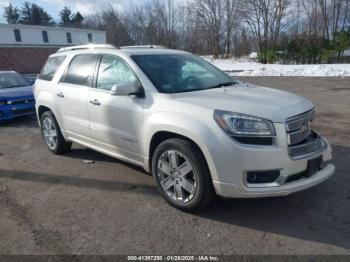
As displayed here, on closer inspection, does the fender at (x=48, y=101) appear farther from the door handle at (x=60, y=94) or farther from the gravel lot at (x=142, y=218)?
the gravel lot at (x=142, y=218)

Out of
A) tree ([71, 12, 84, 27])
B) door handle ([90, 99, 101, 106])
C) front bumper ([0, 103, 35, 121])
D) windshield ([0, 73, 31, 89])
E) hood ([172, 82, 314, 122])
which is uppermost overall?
tree ([71, 12, 84, 27])

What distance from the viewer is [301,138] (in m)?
3.34

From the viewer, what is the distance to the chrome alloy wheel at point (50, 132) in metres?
5.80

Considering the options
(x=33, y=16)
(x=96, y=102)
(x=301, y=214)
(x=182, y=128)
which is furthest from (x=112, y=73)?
(x=33, y=16)

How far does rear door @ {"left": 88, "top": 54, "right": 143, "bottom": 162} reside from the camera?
3.98m

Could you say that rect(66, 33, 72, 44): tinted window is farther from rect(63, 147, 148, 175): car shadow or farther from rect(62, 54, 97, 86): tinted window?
rect(62, 54, 97, 86): tinted window

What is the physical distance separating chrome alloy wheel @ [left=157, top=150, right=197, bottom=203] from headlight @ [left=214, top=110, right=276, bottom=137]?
0.60 meters

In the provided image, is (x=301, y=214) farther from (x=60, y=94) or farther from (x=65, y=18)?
(x=65, y=18)

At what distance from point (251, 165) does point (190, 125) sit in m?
0.72

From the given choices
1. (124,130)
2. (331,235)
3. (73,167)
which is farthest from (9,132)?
(331,235)

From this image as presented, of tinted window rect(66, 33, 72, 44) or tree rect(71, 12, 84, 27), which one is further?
tree rect(71, 12, 84, 27)

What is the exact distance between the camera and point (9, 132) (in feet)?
26.6

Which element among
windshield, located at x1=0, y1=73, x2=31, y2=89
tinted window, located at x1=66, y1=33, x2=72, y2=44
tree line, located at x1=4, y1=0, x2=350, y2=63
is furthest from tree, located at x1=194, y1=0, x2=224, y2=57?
windshield, located at x1=0, y1=73, x2=31, y2=89

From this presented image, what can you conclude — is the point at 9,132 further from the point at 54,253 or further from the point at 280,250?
the point at 280,250
